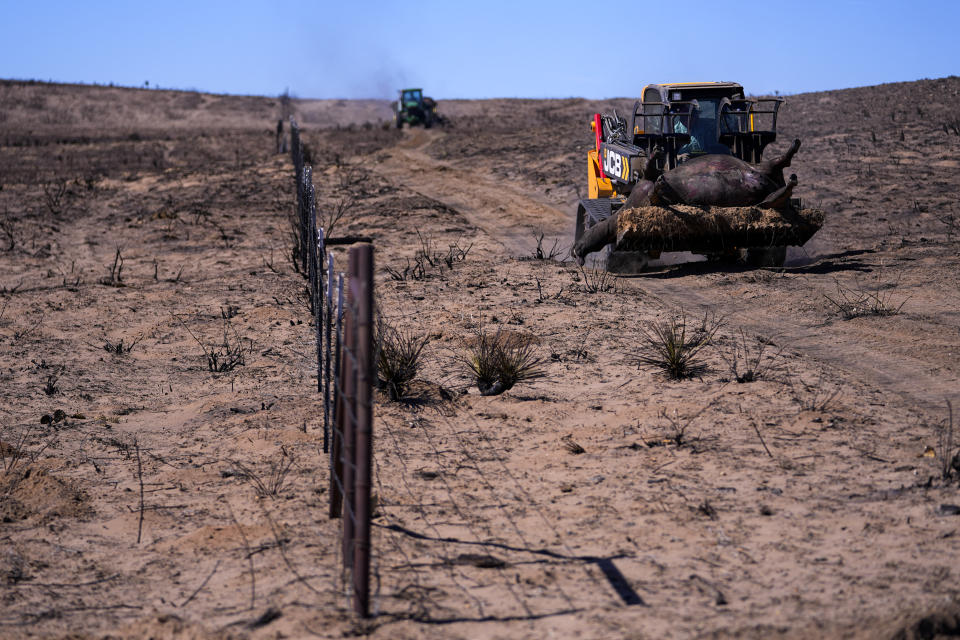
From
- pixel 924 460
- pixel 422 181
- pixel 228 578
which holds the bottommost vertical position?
pixel 228 578

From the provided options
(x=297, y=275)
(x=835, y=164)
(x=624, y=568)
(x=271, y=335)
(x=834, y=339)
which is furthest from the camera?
(x=835, y=164)

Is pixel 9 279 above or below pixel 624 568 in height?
above

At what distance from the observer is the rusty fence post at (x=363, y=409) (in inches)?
137

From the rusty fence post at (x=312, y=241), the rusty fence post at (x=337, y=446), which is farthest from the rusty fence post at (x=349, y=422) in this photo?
the rusty fence post at (x=312, y=241)

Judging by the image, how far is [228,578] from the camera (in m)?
4.18

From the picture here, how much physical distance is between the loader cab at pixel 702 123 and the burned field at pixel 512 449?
178 cm

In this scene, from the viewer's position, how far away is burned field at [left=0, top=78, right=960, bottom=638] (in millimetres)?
3830

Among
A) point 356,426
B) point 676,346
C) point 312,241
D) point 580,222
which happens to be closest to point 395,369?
point 676,346

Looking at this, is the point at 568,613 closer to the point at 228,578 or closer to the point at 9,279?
the point at 228,578

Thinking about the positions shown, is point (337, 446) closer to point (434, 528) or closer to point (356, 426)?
point (434, 528)

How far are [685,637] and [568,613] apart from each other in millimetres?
486

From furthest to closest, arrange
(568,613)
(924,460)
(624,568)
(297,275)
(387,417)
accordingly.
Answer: (297,275), (387,417), (924,460), (624,568), (568,613)

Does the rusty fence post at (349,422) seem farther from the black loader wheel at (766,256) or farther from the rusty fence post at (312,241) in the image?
the black loader wheel at (766,256)

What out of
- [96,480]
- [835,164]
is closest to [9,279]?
[96,480]
